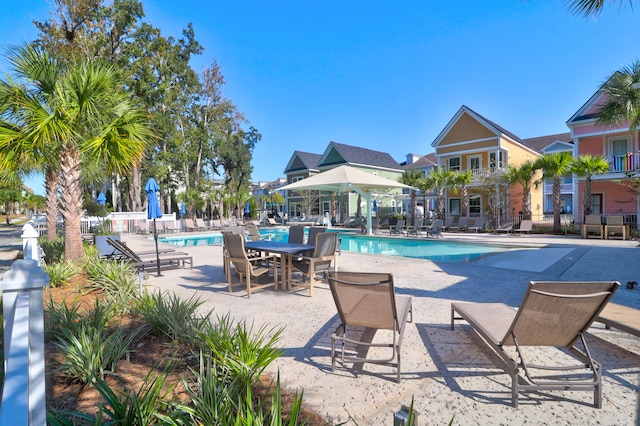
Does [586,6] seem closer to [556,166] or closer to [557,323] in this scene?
[557,323]

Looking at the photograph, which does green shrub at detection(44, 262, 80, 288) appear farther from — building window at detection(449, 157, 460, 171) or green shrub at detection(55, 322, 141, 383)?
building window at detection(449, 157, 460, 171)

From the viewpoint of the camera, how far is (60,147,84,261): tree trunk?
7113 millimetres

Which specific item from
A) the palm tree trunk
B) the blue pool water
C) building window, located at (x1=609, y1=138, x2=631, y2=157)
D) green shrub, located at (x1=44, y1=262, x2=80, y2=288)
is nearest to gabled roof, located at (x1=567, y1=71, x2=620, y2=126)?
building window, located at (x1=609, y1=138, x2=631, y2=157)

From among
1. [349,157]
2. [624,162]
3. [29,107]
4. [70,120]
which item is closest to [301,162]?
[349,157]

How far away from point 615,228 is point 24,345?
65.3ft

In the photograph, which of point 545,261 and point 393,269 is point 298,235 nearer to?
point 393,269

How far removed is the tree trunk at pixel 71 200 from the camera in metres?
7.11

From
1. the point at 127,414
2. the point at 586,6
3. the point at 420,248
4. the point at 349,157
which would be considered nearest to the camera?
the point at 127,414

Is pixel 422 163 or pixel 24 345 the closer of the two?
pixel 24 345

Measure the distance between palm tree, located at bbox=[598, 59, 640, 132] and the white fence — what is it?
16723mm

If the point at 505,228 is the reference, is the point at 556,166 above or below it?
above

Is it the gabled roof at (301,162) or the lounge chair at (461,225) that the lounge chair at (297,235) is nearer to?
the lounge chair at (461,225)

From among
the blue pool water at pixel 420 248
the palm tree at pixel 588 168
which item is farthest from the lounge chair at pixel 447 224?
the palm tree at pixel 588 168

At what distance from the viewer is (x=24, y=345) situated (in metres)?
1.28
